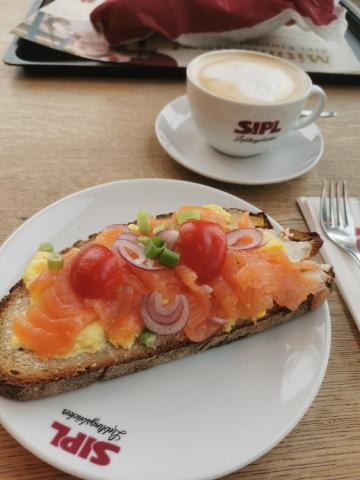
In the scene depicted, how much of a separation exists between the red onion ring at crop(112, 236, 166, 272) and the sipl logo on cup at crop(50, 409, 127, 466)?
0.46m

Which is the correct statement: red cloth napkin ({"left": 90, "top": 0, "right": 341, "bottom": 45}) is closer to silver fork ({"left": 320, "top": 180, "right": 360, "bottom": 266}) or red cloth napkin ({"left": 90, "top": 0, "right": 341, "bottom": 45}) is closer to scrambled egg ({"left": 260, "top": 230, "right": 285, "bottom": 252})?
silver fork ({"left": 320, "top": 180, "right": 360, "bottom": 266})

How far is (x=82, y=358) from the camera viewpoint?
3.95ft

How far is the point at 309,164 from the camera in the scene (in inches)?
82.4

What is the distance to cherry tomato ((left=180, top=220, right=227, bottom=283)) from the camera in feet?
4.29

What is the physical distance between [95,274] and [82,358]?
9.7 inches

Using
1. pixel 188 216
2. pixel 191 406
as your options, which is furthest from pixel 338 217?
pixel 191 406

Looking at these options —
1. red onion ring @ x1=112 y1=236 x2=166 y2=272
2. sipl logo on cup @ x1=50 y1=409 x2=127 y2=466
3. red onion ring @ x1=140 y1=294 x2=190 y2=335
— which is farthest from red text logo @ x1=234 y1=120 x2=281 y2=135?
sipl logo on cup @ x1=50 y1=409 x2=127 y2=466

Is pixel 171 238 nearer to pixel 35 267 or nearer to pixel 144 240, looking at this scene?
pixel 144 240

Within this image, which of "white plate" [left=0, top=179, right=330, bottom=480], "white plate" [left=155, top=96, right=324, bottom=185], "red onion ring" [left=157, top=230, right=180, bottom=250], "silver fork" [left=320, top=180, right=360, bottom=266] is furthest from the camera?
"white plate" [left=155, top=96, right=324, bottom=185]

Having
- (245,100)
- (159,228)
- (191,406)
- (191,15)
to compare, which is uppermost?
(191,15)

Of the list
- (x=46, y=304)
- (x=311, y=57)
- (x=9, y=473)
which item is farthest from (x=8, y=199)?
(x=311, y=57)

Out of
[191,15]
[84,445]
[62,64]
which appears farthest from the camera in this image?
[191,15]

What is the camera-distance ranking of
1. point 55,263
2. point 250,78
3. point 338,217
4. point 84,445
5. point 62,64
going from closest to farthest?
point 84,445 → point 55,263 → point 338,217 → point 250,78 → point 62,64

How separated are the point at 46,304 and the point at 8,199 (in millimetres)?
771
